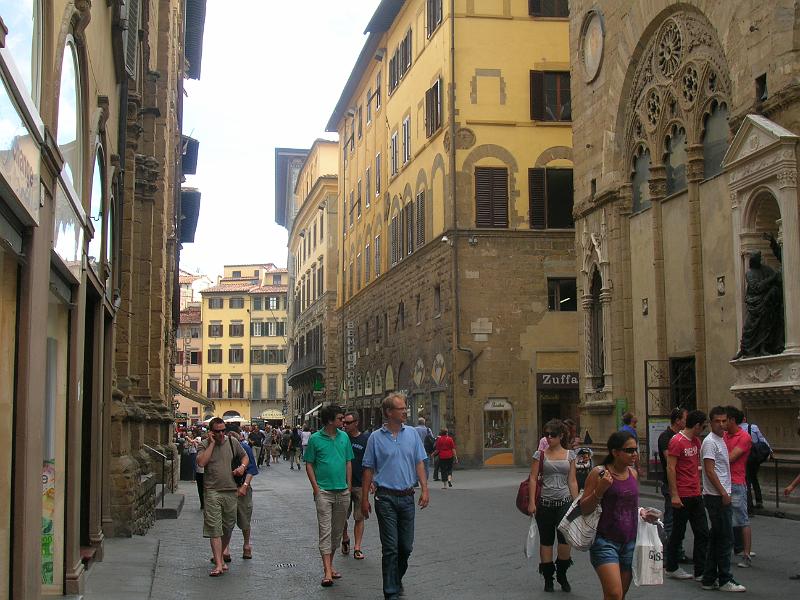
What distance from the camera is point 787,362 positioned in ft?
56.5

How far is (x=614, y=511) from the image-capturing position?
732 centimetres

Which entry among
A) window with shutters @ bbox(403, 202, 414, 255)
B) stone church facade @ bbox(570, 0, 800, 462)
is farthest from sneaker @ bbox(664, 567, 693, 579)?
window with shutters @ bbox(403, 202, 414, 255)

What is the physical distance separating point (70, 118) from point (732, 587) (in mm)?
6760

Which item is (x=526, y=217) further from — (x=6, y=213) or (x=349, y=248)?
(x=6, y=213)

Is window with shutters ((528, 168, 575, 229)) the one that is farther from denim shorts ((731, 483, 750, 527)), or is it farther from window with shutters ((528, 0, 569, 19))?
denim shorts ((731, 483, 750, 527))

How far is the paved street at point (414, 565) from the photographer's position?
1020cm

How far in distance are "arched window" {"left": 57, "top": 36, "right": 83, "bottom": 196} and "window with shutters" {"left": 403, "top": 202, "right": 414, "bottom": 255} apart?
32.3 meters

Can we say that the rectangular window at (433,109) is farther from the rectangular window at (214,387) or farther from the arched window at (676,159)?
the rectangular window at (214,387)

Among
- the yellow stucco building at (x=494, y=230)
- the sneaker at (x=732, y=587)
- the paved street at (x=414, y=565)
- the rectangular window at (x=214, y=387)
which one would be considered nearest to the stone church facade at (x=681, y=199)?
the paved street at (x=414, y=565)

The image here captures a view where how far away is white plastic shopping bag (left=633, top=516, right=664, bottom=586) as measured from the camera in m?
7.15

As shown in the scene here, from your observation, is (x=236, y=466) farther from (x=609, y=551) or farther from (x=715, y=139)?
(x=715, y=139)

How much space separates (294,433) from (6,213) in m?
42.3

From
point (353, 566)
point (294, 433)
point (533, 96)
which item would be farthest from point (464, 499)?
point (294, 433)

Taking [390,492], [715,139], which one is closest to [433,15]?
[715,139]
